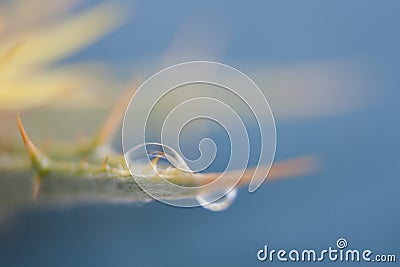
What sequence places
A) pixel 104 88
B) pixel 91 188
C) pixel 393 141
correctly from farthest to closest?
pixel 393 141
pixel 104 88
pixel 91 188

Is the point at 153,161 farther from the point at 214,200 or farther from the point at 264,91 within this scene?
the point at 264,91

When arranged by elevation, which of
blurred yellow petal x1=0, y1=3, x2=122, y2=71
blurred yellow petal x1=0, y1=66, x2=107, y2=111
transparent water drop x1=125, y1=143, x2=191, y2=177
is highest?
blurred yellow petal x1=0, y1=3, x2=122, y2=71

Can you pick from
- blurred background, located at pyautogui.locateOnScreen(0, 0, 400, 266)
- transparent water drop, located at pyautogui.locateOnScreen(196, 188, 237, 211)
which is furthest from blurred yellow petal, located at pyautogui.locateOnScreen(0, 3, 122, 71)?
transparent water drop, located at pyautogui.locateOnScreen(196, 188, 237, 211)

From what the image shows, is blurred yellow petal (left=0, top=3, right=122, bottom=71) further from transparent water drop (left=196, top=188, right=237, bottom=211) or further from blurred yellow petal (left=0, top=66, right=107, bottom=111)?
transparent water drop (left=196, top=188, right=237, bottom=211)

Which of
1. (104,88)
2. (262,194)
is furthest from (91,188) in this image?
(262,194)

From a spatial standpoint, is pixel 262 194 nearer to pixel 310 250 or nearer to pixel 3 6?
pixel 310 250

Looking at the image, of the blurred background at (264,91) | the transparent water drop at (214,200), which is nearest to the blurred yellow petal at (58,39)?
the blurred background at (264,91)
